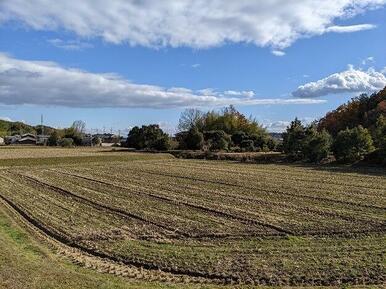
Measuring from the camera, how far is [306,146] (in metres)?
59.0

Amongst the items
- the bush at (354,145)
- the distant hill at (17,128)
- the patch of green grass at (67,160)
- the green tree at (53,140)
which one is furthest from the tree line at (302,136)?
the distant hill at (17,128)

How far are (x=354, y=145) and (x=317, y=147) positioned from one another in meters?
4.95

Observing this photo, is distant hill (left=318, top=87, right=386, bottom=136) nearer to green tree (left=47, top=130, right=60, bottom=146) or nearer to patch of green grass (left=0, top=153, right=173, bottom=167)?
patch of green grass (left=0, top=153, right=173, bottom=167)

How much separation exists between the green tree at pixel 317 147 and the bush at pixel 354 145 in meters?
2.17

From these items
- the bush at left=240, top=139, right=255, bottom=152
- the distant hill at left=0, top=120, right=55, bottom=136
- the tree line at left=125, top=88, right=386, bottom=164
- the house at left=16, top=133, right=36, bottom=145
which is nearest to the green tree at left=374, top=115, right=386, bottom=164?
the tree line at left=125, top=88, right=386, bottom=164

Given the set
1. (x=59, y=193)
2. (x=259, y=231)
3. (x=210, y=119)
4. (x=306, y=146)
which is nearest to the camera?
(x=259, y=231)

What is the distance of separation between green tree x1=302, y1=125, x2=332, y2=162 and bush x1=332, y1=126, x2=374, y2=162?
2.17 metres

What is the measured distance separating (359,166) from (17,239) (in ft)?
137

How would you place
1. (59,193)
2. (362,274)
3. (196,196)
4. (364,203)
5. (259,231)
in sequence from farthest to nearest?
(59,193), (196,196), (364,203), (259,231), (362,274)

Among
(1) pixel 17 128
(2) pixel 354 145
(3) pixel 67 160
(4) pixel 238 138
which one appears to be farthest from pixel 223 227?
(1) pixel 17 128

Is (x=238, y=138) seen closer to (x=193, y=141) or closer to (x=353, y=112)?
(x=193, y=141)

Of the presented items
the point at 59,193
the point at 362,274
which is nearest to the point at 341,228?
the point at 362,274

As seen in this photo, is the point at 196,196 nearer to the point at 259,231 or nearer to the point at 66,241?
the point at 259,231

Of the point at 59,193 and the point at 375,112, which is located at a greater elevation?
the point at 375,112
